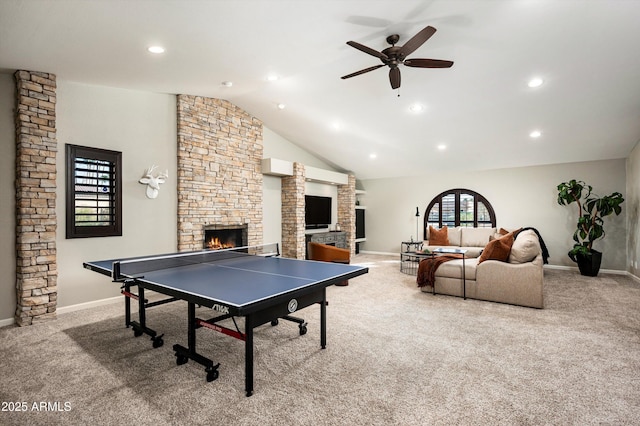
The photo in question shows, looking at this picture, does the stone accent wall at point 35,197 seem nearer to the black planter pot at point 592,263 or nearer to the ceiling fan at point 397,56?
the ceiling fan at point 397,56

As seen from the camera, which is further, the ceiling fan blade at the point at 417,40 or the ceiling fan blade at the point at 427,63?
the ceiling fan blade at the point at 427,63

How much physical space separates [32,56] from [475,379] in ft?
17.6

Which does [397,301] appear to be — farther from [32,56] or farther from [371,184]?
[371,184]

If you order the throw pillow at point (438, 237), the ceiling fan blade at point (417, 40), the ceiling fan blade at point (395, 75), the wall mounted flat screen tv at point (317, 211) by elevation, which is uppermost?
the ceiling fan blade at point (417, 40)

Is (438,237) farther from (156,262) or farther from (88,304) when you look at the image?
(88,304)

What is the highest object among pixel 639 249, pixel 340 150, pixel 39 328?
pixel 340 150

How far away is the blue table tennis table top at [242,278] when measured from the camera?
209 centimetres

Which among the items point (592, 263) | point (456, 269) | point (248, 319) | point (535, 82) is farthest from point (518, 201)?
point (248, 319)

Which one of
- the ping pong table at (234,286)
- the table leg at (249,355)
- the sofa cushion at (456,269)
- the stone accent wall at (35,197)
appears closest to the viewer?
the ping pong table at (234,286)

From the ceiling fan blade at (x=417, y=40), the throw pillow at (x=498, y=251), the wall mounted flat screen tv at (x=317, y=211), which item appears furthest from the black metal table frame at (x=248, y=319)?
the wall mounted flat screen tv at (x=317, y=211)

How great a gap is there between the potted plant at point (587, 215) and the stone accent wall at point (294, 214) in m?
5.71

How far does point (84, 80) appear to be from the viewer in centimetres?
436

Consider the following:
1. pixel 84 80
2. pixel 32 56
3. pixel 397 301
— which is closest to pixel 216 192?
pixel 84 80

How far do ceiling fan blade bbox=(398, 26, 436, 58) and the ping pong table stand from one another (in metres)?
2.21
